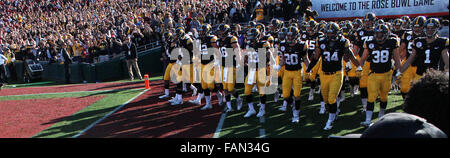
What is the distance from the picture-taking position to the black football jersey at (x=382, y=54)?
20.3 ft

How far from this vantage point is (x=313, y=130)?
6.52 metres

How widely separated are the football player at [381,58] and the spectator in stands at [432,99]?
3.90 meters

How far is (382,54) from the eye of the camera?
6.27 m

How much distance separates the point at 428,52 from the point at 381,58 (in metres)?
0.98

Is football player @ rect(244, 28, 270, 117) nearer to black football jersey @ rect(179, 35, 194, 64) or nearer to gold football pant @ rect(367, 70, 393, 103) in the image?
black football jersey @ rect(179, 35, 194, 64)

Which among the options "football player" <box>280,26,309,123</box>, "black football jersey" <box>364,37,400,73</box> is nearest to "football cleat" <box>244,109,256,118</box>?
"football player" <box>280,26,309,123</box>

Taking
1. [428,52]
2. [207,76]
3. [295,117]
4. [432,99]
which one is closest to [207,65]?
[207,76]

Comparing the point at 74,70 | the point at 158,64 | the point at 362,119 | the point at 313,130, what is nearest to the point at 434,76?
the point at 313,130

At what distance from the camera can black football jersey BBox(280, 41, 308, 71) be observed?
23.1 feet

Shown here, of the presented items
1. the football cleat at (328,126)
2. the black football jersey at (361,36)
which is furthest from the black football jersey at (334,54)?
the black football jersey at (361,36)

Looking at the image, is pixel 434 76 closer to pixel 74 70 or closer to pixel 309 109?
pixel 309 109

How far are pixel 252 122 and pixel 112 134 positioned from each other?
298 centimetres

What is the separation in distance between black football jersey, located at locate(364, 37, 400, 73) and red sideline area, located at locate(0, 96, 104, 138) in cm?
733

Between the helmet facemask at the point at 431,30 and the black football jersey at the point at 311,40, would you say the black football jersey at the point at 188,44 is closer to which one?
the black football jersey at the point at 311,40
